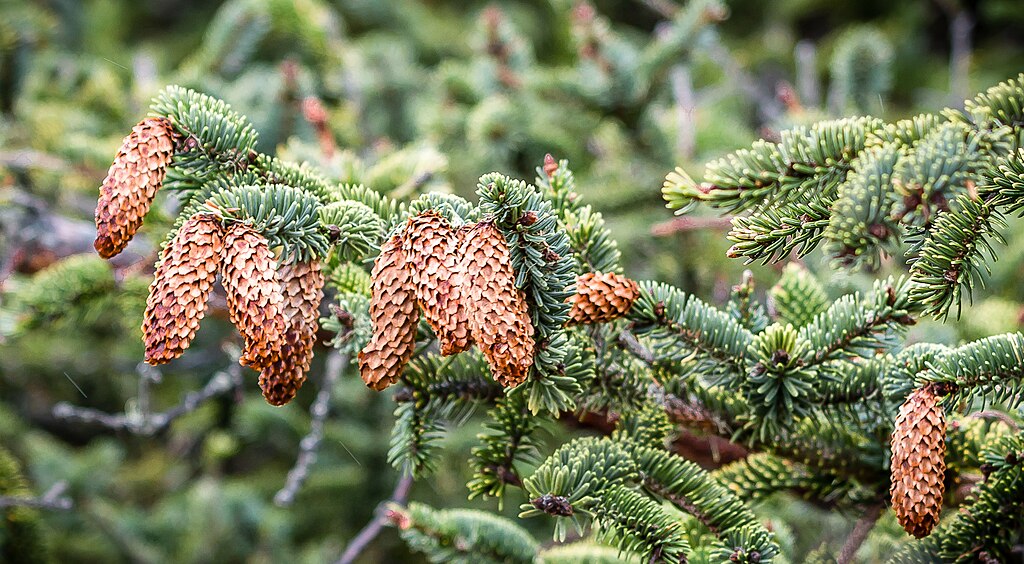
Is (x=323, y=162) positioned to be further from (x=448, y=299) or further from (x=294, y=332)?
(x=448, y=299)

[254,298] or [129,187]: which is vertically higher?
[129,187]

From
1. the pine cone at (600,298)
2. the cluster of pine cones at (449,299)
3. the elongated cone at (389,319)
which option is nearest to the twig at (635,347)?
the pine cone at (600,298)

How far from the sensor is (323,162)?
167 centimetres

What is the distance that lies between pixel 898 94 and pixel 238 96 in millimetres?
2807

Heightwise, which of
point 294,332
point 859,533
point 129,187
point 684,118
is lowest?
point 859,533

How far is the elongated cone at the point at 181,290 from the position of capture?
81 centimetres

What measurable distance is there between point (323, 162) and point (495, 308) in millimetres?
987

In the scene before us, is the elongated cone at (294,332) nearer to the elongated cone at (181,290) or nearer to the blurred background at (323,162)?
the elongated cone at (181,290)

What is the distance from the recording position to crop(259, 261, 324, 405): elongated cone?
87cm

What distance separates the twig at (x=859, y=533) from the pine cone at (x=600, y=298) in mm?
498

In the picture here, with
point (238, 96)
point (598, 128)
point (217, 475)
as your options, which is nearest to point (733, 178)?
point (598, 128)

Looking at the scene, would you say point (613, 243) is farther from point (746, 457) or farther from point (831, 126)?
point (746, 457)

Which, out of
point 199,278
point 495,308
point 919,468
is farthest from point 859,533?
point 199,278

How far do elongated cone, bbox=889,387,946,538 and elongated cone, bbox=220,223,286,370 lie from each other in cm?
70
